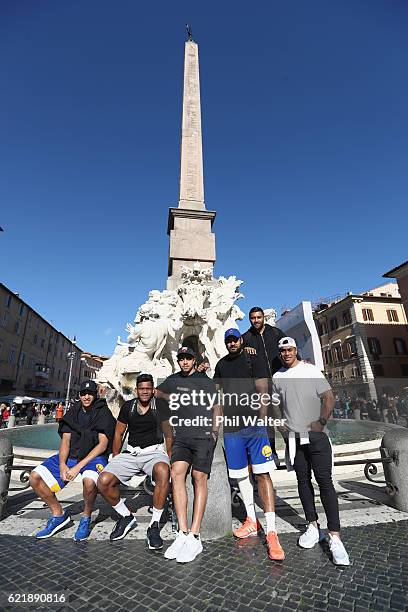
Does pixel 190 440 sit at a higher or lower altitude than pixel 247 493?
higher

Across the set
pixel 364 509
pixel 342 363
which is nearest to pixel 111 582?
pixel 364 509

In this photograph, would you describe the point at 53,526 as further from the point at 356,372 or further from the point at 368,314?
the point at 368,314

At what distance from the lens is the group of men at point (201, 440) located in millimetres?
2705

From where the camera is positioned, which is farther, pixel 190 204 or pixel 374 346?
pixel 374 346

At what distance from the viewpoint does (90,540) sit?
2.85 m

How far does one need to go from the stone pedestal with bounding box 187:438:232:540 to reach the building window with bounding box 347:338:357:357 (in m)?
33.3

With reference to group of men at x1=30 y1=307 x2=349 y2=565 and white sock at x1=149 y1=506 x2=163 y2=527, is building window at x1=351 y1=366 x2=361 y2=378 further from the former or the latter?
white sock at x1=149 y1=506 x2=163 y2=527

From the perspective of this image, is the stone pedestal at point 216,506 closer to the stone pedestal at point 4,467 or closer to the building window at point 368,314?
the stone pedestal at point 4,467

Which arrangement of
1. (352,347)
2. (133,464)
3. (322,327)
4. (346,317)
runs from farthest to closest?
(322,327), (346,317), (352,347), (133,464)

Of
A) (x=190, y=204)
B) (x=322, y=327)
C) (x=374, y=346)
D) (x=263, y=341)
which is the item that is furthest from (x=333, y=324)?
(x=263, y=341)

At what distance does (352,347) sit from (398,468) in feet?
107

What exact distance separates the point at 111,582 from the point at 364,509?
2.83m

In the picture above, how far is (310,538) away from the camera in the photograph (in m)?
2.64

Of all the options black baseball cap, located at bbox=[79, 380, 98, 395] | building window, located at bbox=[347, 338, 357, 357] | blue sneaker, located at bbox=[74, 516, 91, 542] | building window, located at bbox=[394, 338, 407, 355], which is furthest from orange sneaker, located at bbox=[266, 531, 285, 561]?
building window, located at bbox=[394, 338, 407, 355]
